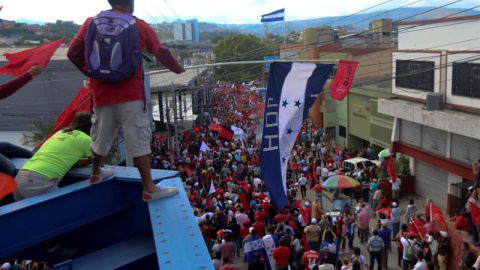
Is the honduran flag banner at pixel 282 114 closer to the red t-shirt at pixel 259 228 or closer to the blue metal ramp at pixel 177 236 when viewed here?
the red t-shirt at pixel 259 228

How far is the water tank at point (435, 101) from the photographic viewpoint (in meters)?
18.2

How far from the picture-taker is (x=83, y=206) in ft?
11.4

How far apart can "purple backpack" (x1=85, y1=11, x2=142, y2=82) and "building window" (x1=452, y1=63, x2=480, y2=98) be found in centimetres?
1560

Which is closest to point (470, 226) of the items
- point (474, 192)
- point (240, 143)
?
point (474, 192)

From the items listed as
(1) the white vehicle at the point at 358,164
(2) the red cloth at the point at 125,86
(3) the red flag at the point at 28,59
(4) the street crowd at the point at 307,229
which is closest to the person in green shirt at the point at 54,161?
(2) the red cloth at the point at 125,86

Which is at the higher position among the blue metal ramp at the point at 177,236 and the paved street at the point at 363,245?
the blue metal ramp at the point at 177,236

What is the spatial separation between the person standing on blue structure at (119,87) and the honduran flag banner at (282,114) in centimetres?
523

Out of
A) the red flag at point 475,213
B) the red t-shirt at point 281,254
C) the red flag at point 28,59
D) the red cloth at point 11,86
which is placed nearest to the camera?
the red cloth at point 11,86

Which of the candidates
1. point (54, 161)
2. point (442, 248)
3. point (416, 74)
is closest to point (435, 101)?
point (416, 74)

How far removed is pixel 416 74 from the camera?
1998 centimetres

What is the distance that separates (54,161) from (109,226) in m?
0.75

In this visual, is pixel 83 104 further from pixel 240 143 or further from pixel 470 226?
pixel 240 143

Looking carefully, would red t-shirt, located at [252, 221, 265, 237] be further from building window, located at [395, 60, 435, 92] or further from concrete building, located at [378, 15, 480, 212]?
building window, located at [395, 60, 435, 92]

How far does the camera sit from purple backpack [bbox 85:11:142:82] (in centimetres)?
312
